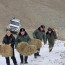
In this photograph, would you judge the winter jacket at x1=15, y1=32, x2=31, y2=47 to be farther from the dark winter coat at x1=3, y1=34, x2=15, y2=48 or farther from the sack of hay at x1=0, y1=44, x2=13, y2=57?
the sack of hay at x1=0, y1=44, x2=13, y2=57

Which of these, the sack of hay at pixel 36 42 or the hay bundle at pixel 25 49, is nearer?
the hay bundle at pixel 25 49

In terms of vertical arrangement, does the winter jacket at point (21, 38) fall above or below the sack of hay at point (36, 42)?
above

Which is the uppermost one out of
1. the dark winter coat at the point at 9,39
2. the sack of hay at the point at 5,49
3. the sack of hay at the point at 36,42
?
the dark winter coat at the point at 9,39

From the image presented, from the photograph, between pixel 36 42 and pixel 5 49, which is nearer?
pixel 5 49

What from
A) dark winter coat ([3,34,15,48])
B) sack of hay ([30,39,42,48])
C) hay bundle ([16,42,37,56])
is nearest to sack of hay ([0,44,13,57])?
dark winter coat ([3,34,15,48])

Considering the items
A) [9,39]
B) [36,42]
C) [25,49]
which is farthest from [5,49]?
[36,42]

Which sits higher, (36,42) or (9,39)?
(9,39)

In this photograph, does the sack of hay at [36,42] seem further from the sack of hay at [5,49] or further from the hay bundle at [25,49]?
the sack of hay at [5,49]

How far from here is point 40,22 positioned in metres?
43.7

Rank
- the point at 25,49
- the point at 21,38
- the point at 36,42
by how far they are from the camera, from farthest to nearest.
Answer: the point at 36,42, the point at 21,38, the point at 25,49

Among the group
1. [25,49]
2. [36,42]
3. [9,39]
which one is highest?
[9,39]

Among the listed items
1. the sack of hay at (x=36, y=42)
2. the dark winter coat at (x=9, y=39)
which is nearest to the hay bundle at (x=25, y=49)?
the dark winter coat at (x=9, y=39)

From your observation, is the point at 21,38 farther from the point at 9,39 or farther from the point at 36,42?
the point at 36,42

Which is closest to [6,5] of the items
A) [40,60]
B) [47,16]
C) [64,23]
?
[47,16]
